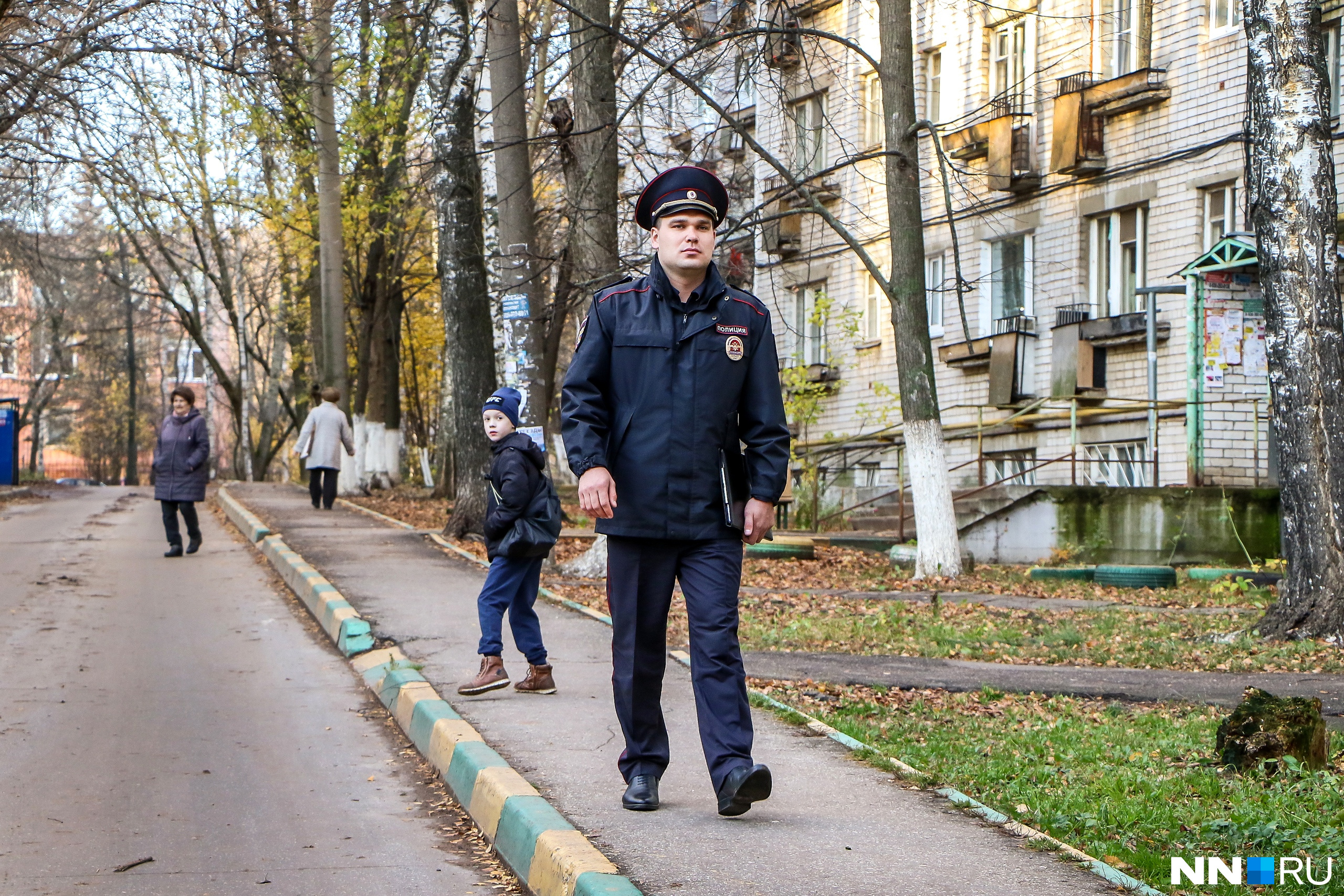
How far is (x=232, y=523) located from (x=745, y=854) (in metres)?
17.8

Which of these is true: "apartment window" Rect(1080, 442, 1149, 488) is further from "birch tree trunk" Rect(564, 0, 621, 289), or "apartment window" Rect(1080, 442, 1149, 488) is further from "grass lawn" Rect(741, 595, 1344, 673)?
"birch tree trunk" Rect(564, 0, 621, 289)

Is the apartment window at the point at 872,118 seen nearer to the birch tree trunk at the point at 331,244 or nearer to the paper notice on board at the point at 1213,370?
the birch tree trunk at the point at 331,244

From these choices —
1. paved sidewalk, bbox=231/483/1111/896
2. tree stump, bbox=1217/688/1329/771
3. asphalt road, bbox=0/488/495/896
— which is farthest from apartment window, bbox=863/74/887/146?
tree stump, bbox=1217/688/1329/771

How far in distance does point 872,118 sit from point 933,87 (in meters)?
1.79

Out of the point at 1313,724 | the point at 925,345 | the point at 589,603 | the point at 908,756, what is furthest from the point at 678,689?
the point at 925,345

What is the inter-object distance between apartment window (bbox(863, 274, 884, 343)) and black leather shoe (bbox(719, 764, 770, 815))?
22.6 metres

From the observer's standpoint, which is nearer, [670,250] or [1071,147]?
[670,250]

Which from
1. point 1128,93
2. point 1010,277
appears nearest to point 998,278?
point 1010,277

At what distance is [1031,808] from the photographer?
5293 mm

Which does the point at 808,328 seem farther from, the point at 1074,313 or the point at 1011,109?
the point at 1074,313

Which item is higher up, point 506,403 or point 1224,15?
point 1224,15

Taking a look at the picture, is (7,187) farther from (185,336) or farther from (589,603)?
(185,336)

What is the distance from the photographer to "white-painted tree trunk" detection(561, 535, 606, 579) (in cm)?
1359

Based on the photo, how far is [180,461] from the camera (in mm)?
15531
